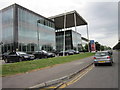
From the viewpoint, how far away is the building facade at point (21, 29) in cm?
2870

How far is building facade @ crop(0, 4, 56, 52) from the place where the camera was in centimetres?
2870

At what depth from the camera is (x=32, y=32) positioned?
113 ft

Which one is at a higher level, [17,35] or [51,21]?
[51,21]

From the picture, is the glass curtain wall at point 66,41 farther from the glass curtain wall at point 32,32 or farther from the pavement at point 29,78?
the pavement at point 29,78

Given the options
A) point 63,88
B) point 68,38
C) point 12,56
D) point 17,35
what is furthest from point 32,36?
point 63,88

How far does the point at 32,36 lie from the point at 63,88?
30360 millimetres

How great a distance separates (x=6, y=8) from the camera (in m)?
32.1

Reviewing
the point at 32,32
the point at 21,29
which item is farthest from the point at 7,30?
the point at 32,32

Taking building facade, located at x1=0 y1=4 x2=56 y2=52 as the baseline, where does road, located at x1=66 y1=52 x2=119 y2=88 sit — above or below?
below

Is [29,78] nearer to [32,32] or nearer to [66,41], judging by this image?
[32,32]

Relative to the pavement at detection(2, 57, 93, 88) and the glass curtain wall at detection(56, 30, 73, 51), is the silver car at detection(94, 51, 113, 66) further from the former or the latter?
the glass curtain wall at detection(56, 30, 73, 51)

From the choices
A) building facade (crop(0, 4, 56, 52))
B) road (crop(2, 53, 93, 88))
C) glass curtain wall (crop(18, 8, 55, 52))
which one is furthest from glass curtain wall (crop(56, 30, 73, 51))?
road (crop(2, 53, 93, 88))

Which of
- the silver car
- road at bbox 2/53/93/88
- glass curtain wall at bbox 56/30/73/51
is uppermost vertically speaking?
glass curtain wall at bbox 56/30/73/51

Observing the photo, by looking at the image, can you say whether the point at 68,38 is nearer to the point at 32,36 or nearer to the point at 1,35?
the point at 32,36
